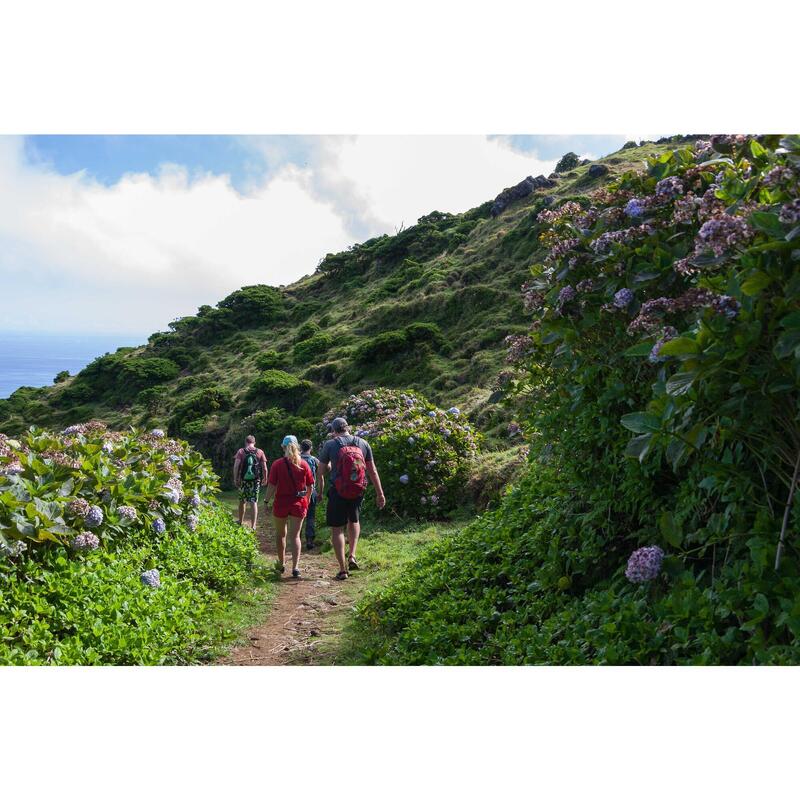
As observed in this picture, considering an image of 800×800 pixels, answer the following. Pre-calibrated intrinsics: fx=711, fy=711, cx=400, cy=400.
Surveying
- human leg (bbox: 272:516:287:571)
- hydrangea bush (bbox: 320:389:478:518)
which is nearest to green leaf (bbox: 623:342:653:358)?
human leg (bbox: 272:516:287:571)

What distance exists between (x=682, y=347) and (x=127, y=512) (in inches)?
146

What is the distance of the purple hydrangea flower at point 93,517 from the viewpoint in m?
4.35

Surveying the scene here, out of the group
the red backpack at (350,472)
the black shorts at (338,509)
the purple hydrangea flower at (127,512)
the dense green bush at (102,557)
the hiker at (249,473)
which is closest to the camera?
the dense green bush at (102,557)

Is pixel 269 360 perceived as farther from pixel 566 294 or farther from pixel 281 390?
pixel 566 294

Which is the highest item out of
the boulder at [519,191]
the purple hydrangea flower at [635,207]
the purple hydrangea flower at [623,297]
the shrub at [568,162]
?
the shrub at [568,162]

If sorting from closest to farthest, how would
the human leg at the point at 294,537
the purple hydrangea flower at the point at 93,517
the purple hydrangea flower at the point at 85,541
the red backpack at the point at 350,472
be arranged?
the purple hydrangea flower at the point at 85,541 → the purple hydrangea flower at the point at 93,517 → the red backpack at the point at 350,472 → the human leg at the point at 294,537

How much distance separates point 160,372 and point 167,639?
73.6ft

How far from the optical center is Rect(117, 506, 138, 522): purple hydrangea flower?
4.73 m

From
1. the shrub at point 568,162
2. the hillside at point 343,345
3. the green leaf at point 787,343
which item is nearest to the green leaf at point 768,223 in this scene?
the green leaf at point 787,343

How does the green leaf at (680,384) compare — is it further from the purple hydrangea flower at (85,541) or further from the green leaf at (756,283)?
the purple hydrangea flower at (85,541)

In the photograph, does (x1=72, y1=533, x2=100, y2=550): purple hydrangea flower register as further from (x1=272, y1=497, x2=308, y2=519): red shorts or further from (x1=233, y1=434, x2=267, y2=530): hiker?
(x1=233, y1=434, x2=267, y2=530): hiker

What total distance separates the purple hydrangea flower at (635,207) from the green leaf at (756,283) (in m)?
1.22
